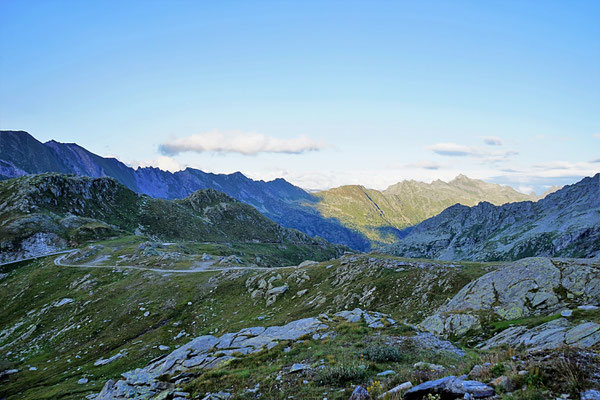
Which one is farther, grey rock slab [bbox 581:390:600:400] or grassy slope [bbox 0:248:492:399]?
grassy slope [bbox 0:248:492:399]

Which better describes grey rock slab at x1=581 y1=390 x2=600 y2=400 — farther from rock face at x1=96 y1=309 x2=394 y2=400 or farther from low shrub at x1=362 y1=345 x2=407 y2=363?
rock face at x1=96 y1=309 x2=394 y2=400

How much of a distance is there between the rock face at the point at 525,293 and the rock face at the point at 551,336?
14.4ft

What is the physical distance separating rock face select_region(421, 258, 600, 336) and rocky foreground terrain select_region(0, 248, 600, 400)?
157 mm

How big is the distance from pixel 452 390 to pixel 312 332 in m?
16.0

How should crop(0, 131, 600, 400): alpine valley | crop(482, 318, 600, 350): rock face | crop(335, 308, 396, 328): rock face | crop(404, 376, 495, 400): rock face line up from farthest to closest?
1. crop(335, 308, 396, 328): rock face
2. crop(482, 318, 600, 350): rock face
3. crop(0, 131, 600, 400): alpine valley
4. crop(404, 376, 495, 400): rock face

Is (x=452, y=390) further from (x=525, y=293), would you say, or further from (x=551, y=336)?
(x=525, y=293)

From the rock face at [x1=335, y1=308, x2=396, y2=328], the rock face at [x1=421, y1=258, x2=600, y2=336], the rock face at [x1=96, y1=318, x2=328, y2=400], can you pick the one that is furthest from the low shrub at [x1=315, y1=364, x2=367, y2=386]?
the rock face at [x1=421, y1=258, x2=600, y2=336]

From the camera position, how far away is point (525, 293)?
2812 cm

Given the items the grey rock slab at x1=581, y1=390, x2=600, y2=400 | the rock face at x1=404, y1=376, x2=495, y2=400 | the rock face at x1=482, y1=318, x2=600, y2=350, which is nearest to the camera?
the grey rock slab at x1=581, y1=390, x2=600, y2=400

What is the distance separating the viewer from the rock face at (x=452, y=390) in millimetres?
9250

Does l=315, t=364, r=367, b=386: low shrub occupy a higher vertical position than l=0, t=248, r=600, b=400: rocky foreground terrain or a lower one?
higher

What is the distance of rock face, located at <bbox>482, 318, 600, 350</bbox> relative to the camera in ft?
51.5

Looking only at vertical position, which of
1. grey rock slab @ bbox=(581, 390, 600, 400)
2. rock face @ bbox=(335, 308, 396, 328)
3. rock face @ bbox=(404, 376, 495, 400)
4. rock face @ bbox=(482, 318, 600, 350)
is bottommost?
rock face @ bbox=(335, 308, 396, 328)

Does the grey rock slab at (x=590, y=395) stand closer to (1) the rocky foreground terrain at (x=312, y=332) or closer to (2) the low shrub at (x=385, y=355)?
(1) the rocky foreground terrain at (x=312, y=332)
